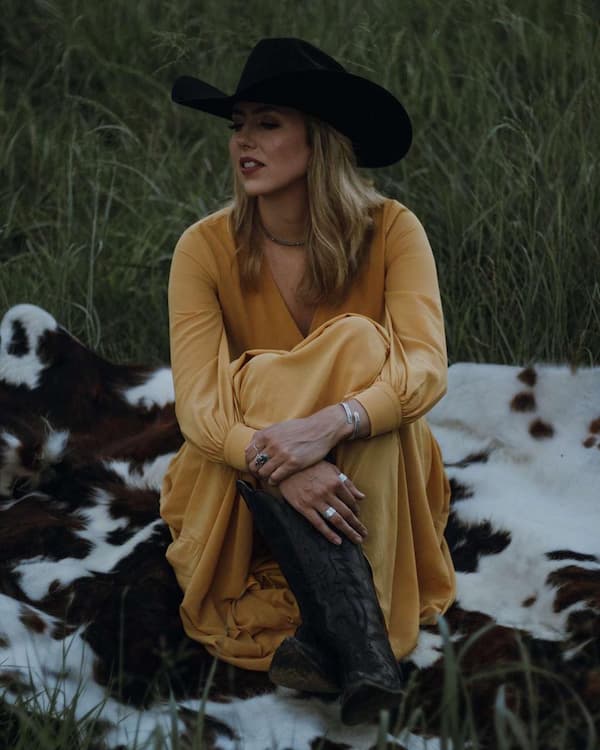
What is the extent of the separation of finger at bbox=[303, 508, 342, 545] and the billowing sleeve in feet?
0.69

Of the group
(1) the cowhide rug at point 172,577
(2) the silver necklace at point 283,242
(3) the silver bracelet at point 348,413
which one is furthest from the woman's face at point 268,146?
→ (1) the cowhide rug at point 172,577

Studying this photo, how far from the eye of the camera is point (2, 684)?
2.45 metres

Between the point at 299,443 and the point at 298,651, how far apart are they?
0.44 meters

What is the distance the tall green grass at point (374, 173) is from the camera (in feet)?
13.5

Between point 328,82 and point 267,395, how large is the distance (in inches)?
29.5

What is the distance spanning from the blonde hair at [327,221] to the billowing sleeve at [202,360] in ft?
0.35

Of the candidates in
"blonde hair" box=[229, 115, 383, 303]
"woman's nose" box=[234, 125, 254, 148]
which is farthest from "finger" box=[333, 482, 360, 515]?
"woman's nose" box=[234, 125, 254, 148]

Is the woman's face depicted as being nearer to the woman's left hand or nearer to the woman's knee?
the woman's knee

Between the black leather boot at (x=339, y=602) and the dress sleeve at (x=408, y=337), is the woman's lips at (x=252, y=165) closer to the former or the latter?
the dress sleeve at (x=408, y=337)

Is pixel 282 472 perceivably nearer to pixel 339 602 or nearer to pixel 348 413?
pixel 348 413

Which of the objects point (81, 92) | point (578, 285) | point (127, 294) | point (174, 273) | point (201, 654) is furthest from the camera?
point (81, 92)

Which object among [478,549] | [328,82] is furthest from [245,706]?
[328,82]

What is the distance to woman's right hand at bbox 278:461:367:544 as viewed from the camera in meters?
2.56

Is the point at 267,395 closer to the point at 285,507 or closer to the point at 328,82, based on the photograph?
the point at 285,507
